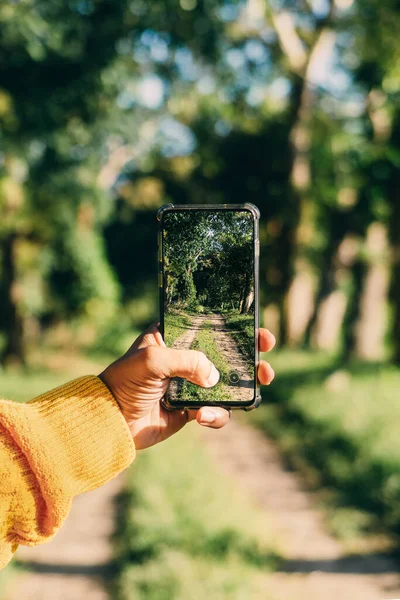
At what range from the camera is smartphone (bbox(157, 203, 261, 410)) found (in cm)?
221

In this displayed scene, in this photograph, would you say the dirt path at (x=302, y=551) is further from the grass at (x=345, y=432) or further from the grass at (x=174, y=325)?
the grass at (x=174, y=325)

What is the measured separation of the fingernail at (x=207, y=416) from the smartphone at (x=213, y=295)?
57mm

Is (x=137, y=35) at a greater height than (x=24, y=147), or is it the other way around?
(x=137, y=35)

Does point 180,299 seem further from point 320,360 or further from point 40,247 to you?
point 40,247

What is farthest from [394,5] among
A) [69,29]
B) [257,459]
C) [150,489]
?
[150,489]

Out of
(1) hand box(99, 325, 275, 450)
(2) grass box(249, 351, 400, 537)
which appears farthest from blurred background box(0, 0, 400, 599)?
(1) hand box(99, 325, 275, 450)

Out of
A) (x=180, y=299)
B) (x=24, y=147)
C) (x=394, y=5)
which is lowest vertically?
(x=180, y=299)

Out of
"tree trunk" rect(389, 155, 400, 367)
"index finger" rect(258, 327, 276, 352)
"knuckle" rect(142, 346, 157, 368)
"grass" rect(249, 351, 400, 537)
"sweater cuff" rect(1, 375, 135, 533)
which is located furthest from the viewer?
"tree trunk" rect(389, 155, 400, 367)

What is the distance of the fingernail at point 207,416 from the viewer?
215 cm

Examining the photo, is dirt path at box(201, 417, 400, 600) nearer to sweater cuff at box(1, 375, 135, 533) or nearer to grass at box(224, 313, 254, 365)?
grass at box(224, 313, 254, 365)

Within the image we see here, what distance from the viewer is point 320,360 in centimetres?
1389

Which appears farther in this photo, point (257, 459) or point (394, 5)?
point (394, 5)

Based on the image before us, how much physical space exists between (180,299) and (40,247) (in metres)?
15.6

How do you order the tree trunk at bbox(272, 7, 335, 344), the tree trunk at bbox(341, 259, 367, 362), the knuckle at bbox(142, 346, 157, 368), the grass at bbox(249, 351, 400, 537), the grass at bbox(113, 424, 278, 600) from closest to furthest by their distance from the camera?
the knuckle at bbox(142, 346, 157, 368), the grass at bbox(113, 424, 278, 600), the grass at bbox(249, 351, 400, 537), the tree trunk at bbox(341, 259, 367, 362), the tree trunk at bbox(272, 7, 335, 344)
